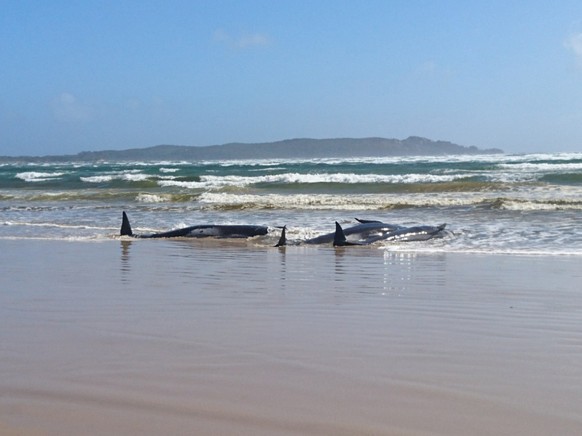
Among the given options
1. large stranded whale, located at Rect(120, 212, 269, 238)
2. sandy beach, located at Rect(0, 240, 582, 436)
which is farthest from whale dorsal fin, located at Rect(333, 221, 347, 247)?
sandy beach, located at Rect(0, 240, 582, 436)

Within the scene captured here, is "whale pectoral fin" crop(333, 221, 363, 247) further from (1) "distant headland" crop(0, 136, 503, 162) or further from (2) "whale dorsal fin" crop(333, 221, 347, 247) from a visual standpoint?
(1) "distant headland" crop(0, 136, 503, 162)

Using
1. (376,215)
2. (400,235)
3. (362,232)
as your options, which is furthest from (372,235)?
(376,215)

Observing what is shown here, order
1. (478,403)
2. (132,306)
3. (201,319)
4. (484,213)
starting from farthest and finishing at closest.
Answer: (484,213)
(132,306)
(201,319)
(478,403)

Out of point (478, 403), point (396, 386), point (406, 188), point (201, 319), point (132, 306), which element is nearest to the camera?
point (478, 403)

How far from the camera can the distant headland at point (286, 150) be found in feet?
498

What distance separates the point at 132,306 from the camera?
5969 mm

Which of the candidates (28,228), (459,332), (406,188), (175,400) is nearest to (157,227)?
(28,228)

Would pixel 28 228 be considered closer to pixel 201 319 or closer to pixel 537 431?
pixel 201 319

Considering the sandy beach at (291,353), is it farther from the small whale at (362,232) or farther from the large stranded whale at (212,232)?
the large stranded whale at (212,232)

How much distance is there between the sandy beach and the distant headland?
5483 inches

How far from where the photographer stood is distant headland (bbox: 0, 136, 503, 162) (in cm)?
15188

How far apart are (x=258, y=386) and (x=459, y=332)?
5.74 feet

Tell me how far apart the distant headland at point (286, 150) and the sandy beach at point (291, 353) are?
5483 inches

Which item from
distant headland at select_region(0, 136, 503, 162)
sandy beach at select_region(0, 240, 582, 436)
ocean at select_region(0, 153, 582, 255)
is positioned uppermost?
distant headland at select_region(0, 136, 503, 162)
